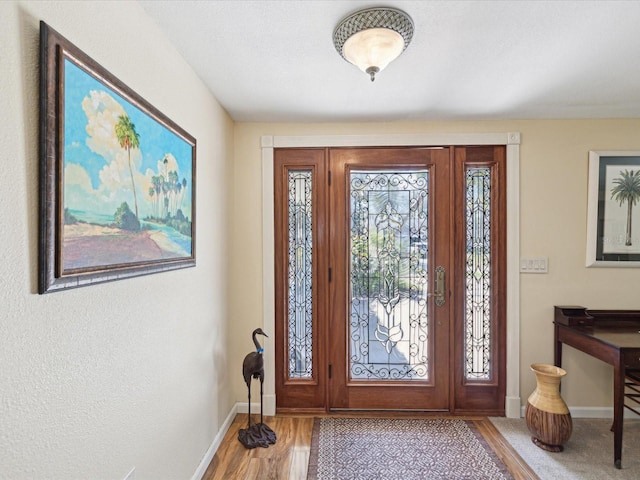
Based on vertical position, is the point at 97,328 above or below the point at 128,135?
below

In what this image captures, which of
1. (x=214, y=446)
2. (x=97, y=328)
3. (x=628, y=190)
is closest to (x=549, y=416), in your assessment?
(x=628, y=190)

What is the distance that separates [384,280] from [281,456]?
147 centimetres

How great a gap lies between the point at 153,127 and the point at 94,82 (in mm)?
369

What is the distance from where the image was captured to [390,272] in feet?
8.91

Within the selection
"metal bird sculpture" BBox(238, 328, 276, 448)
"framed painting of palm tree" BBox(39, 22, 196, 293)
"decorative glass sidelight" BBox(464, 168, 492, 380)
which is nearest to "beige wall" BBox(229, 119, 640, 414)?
"decorative glass sidelight" BBox(464, 168, 492, 380)

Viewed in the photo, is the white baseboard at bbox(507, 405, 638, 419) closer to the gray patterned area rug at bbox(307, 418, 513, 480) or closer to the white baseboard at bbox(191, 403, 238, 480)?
the gray patterned area rug at bbox(307, 418, 513, 480)

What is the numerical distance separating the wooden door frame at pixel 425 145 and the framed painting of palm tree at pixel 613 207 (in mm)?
598

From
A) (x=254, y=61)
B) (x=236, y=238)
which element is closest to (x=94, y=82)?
(x=254, y=61)

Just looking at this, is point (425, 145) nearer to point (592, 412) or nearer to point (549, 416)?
point (549, 416)

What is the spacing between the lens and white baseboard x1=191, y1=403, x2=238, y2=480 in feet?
6.31

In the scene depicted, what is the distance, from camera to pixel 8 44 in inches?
31.8

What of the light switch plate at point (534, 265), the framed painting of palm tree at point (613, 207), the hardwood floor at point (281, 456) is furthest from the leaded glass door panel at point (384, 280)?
the framed painting of palm tree at point (613, 207)

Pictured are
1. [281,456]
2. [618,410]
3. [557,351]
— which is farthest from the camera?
[557,351]

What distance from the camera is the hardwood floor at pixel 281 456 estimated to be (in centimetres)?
198
